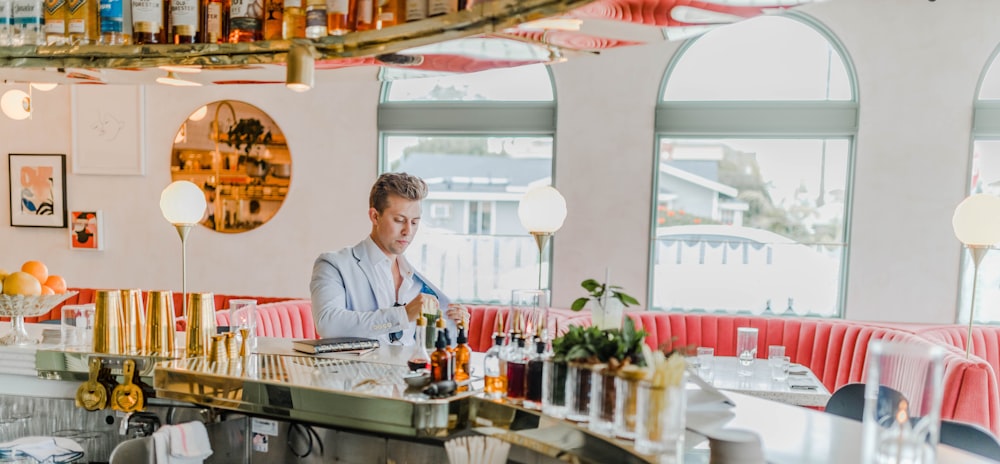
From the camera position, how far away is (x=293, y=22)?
2.01m

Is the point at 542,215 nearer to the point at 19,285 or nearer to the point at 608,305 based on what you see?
the point at 608,305

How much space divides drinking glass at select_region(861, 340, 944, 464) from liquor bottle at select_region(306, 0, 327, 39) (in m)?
1.58

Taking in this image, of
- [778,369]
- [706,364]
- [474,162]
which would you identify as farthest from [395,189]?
[474,162]

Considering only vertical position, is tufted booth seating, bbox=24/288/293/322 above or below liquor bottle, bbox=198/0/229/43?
below

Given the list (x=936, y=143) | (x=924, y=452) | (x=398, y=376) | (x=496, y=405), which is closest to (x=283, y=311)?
(x=398, y=376)

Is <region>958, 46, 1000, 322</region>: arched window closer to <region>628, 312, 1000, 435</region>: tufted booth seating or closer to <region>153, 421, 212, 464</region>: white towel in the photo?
<region>628, 312, 1000, 435</region>: tufted booth seating

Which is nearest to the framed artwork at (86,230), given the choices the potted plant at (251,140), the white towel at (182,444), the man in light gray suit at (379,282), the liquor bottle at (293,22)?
the potted plant at (251,140)

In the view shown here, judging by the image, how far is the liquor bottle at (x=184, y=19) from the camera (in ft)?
6.80

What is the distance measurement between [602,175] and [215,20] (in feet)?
12.6

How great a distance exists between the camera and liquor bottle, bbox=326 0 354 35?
74.7 inches

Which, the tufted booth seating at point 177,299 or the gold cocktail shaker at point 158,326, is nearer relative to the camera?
the gold cocktail shaker at point 158,326

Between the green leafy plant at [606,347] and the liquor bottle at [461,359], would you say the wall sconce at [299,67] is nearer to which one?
the liquor bottle at [461,359]

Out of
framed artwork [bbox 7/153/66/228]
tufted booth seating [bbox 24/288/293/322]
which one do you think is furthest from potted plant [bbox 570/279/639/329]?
framed artwork [bbox 7/153/66/228]

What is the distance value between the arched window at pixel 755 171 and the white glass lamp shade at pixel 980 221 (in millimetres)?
1435
